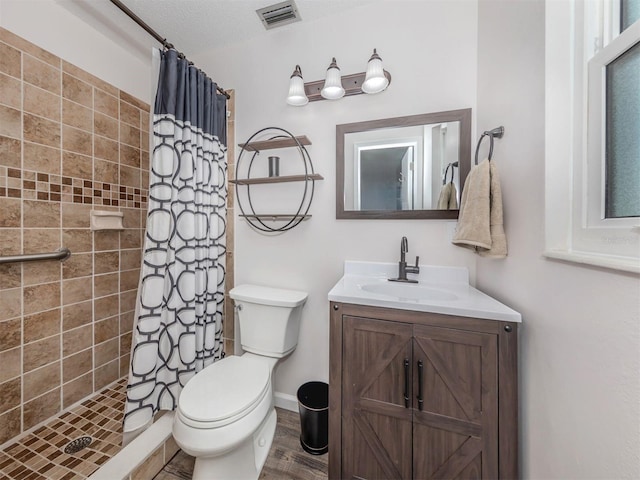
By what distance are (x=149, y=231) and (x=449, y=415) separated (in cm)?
153

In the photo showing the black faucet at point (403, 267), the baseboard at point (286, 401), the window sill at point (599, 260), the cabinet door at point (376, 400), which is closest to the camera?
the window sill at point (599, 260)

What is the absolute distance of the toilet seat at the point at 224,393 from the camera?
0.96 m

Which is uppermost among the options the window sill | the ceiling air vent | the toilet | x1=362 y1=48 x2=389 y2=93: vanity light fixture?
the ceiling air vent

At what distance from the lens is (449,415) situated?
92 cm

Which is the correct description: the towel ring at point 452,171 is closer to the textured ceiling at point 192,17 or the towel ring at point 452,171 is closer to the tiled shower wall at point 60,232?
the textured ceiling at point 192,17

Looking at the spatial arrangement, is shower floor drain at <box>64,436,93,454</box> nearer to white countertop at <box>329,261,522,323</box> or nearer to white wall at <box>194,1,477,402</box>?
white wall at <box>194,1,477,402</box>

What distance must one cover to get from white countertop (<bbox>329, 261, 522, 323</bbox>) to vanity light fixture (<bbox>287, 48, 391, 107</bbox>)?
999 millimetres

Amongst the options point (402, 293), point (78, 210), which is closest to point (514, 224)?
point (402, 293)

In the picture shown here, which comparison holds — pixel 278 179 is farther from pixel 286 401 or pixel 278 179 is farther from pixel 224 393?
pixel 286 401

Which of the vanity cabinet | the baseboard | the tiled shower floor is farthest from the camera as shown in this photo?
the baseboard

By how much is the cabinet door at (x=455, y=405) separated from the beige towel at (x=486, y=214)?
37 centimetres

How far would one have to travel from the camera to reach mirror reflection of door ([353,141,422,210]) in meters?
1.38

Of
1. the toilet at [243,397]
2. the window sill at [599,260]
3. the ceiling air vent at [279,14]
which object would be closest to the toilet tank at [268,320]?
the toilet at [243,397]

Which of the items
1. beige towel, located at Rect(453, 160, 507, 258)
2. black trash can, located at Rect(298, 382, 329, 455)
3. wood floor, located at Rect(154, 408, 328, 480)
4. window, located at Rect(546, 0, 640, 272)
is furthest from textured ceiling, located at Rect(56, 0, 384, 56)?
wood floor, located at Rect(154, 408, 328, 480)
